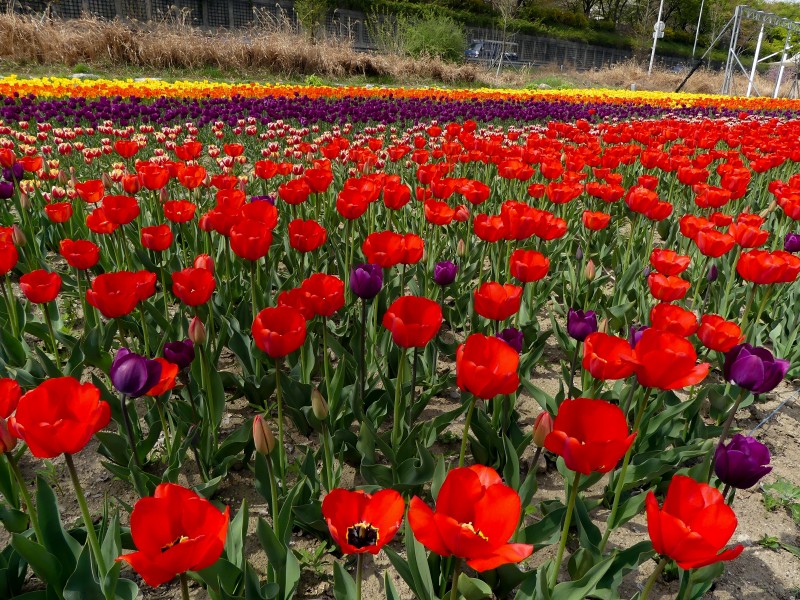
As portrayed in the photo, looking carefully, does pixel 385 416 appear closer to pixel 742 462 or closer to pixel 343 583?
pixel 343 583

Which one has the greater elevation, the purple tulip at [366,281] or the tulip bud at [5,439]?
the purple tulip at [366,281]

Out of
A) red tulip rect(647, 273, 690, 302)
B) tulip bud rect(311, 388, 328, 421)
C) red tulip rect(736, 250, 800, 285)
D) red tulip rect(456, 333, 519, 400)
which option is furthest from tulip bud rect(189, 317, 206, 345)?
red tulip rect(736, 250, 800, 285)

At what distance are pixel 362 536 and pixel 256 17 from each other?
34558 mm

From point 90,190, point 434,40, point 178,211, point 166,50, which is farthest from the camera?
point 434,40

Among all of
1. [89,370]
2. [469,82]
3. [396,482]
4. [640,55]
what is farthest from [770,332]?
[640,55]

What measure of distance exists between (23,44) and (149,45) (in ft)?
11.2

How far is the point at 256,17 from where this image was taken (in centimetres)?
3081

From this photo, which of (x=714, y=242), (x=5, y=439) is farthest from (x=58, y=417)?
(x=714, y=242)

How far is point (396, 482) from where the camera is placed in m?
2.00

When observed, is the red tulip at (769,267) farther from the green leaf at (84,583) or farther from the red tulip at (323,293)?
the green leaf at (84,583)

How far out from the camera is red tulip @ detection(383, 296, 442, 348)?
1623 mm

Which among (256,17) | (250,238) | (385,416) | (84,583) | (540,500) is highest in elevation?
(256,17)

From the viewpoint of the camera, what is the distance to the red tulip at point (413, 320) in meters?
1.62

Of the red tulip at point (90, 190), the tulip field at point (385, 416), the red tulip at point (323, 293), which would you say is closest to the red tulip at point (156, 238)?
the tulip field at point (385, 416)
